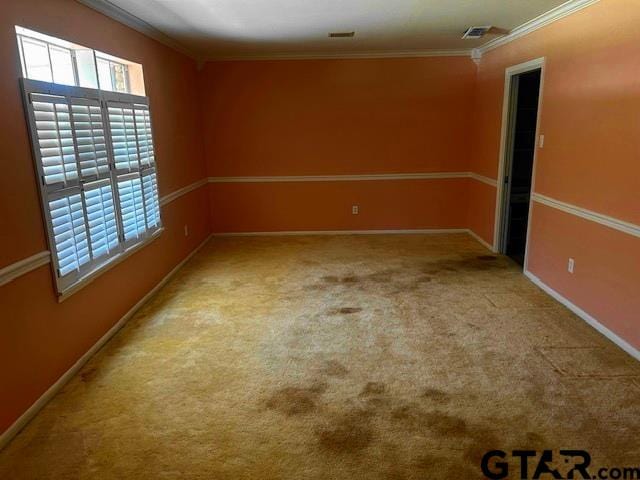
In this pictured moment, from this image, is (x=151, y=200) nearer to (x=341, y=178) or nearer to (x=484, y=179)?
(x=341, y=178)

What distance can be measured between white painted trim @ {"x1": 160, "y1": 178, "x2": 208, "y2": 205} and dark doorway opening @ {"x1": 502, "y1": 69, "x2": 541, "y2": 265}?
357cm

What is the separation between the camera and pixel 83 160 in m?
2.77

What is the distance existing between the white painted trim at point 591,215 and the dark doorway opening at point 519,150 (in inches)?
33.2

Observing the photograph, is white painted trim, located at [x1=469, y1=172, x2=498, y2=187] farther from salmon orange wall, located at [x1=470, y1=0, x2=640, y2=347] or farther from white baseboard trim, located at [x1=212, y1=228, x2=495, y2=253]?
salmon orange wall, located at [x1=470, y1=0, x2=640, y2=347]

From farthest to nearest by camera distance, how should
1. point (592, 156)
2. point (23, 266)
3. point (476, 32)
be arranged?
point (476, 32), point (592, 156), point (23, 266)

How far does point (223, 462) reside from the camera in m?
1.94

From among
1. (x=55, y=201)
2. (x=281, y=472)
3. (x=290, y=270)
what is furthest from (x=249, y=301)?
(x=281, y=472)

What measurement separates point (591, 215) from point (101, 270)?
3492 millimetres

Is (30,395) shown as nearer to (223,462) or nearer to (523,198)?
(223,462)

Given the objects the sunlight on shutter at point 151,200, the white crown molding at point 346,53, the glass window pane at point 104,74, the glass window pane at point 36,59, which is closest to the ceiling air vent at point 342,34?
the white crown molding at point 346,53

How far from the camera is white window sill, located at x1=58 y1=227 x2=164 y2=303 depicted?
261 cm

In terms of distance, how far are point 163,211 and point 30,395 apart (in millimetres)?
2226

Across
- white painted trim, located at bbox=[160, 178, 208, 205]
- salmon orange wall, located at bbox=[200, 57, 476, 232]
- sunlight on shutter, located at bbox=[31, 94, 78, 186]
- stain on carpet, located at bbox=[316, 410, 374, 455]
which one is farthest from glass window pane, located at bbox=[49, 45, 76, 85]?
salmon orange wall, located at bbox=[200, 57, 476, 232]

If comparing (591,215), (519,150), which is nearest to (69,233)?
(591,215)
